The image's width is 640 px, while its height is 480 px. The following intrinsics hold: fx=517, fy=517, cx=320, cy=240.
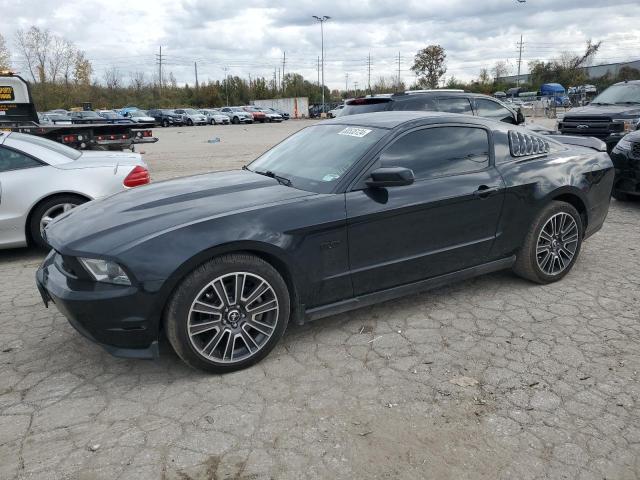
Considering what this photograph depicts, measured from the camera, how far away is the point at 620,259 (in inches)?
209

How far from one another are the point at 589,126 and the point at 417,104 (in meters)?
5.06

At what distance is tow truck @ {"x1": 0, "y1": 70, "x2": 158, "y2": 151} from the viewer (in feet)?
33.5

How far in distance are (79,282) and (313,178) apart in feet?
5.57

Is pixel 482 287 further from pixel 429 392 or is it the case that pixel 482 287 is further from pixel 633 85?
pixel 633 85

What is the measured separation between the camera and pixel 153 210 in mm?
3389

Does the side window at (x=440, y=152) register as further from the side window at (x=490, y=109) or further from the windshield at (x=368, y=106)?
the side window at (x=490, y=109)

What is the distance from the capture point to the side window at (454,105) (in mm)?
8414

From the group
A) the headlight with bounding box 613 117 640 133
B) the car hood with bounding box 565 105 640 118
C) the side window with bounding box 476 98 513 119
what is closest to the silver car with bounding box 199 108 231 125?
the car hood with bounding box 565 105 640 118

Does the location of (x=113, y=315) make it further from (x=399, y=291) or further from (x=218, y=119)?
(x=218, y=119)

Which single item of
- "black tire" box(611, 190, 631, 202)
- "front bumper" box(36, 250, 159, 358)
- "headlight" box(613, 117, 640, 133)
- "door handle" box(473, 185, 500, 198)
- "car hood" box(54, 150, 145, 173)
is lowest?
"black tire" box(611, 190, 631, 202)

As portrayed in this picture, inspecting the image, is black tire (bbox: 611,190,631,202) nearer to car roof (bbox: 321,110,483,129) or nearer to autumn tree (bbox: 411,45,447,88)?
car roof (bbox: 321,110,483,129)

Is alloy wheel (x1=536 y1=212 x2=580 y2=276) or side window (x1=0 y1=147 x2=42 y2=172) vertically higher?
side window (x1=0 y1=147 x2=42 y2=172)

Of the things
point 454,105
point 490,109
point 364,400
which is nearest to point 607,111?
point 490,109

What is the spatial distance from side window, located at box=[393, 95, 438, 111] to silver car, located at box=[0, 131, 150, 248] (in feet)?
13.7
